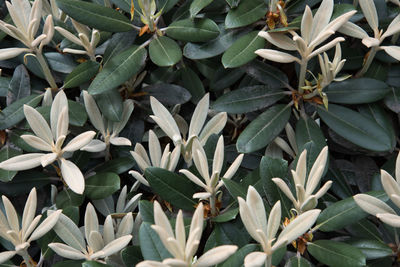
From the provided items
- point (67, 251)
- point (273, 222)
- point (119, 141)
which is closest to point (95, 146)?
point (119, 141)

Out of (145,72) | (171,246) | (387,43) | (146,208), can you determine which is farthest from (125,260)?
(387,43)

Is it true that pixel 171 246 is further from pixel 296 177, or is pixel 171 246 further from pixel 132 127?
pixel 132 127

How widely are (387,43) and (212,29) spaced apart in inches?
19.3

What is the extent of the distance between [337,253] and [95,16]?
2.56 feet

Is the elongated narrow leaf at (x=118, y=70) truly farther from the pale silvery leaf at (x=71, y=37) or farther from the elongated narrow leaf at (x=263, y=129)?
the elongated narrow leaf at (x=263, y=129)

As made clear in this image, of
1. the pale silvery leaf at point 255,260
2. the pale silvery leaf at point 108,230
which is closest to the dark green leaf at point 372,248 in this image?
the pale silvery leaf at point 255,260

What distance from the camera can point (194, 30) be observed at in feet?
3.81

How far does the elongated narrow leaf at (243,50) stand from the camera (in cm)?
111

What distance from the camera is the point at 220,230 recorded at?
1.02 meters

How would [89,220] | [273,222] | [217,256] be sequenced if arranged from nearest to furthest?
[217,256] → [273,222] → [89,220]

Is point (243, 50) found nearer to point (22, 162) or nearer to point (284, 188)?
point (284, 188)

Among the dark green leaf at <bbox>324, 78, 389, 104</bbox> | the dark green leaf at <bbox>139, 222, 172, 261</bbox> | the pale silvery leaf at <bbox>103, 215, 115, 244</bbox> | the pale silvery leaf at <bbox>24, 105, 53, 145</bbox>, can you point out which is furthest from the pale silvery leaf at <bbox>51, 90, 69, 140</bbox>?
the dark green leaf at <bbox>324, 78, 389, 104</bbox>

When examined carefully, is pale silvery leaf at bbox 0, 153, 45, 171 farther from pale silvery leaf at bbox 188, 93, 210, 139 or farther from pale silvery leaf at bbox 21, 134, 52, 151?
pale silvery leaf at bbox 188, 93, 210, 139

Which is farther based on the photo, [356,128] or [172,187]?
[356,128]
